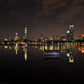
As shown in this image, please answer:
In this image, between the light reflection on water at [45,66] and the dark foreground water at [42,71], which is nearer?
the dark foreground water at [42,71]

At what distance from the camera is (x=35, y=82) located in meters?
14.5

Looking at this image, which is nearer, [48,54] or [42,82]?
[42,82]

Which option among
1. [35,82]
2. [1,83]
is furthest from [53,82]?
[1,83]

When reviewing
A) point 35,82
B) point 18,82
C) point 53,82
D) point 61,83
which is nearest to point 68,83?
point 61,83

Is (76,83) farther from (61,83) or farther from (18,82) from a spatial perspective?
(18,82)

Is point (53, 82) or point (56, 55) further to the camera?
point (56, 55)

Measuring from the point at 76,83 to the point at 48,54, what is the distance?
977 inches

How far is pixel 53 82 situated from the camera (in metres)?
14.4

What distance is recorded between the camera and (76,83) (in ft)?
46.3

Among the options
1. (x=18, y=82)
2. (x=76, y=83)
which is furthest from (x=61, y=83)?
(x=18, y=82)

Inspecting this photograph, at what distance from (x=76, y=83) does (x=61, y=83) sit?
1866 millimetres

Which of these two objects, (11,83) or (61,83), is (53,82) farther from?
(11,83)

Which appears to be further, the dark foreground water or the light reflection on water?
the light reflection on water

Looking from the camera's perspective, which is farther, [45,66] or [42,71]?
[45,66]
